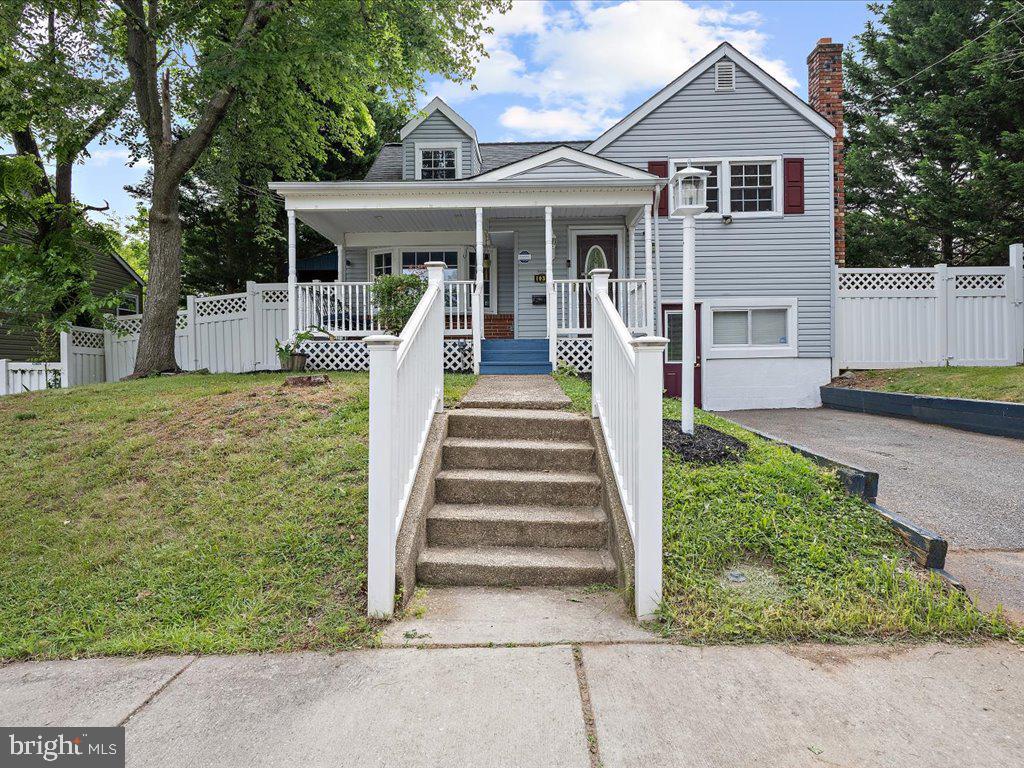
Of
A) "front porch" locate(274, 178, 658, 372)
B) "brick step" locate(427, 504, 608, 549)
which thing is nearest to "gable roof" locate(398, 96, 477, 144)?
"front porch" locate(274, 178, 658, 372)

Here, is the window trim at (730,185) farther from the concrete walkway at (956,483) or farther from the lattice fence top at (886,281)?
the concrete walkway at (956,483)

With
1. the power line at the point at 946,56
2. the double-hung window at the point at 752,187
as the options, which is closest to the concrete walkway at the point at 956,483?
the double-hung window at the point at 752,187

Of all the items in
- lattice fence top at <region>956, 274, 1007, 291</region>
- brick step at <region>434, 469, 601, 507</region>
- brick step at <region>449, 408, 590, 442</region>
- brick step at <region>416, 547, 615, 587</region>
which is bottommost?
brick step at <region>416, 547, 615, 587</region>

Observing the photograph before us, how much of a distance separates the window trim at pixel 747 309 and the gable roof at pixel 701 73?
3.71 metres

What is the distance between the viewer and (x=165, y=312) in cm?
1062

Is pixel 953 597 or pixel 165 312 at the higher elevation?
pixel 165 312

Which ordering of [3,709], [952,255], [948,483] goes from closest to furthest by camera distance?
[3,709]
[948,483]
[952,255]

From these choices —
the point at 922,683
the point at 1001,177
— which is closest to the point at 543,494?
the point at 922,683

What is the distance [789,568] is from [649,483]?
95cm

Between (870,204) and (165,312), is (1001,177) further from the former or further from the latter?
(165,312)

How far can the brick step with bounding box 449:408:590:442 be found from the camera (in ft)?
15.2

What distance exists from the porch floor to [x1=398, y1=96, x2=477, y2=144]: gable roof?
8.56 meters

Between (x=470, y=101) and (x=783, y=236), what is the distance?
26.2ft

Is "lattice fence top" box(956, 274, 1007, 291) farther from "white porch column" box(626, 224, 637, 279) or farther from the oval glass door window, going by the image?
the oval glass door window
